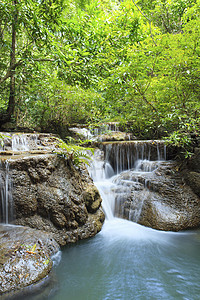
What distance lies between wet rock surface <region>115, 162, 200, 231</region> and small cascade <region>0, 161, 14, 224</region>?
2.58m

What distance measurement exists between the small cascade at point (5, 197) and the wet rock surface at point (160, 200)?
258cm

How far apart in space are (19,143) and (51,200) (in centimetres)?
313

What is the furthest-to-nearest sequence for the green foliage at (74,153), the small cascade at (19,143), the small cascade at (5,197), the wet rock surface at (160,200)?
the small cascade at (19,143) → the wet rock surface at (160,200) → the green foliage at (74,153) → the small cascade at (5,197)

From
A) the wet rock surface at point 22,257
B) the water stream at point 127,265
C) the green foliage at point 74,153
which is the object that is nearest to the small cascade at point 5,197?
the water stream at point 127,265

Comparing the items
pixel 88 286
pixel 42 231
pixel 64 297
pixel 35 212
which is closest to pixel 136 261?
pixel 88 286

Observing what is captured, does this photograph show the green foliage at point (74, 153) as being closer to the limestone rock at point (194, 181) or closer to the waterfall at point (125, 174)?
the waterfall at point (125, 174)

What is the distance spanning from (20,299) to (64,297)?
494 millimetres

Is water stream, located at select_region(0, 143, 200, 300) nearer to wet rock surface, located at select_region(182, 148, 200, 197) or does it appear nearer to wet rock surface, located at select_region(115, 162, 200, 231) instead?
wet rock surface, located at select_region(115, 162, 200, 231)

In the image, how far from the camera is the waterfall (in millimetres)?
4500

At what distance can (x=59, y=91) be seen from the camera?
7.53 meters

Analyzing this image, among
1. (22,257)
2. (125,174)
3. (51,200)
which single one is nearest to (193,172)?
(125,174)

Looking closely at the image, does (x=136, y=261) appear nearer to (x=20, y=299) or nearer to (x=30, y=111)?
(x=20, y=299)

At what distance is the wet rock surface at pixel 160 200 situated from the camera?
4.07 meters

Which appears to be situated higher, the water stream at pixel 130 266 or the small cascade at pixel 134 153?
the small cascade at pixel 134 153
